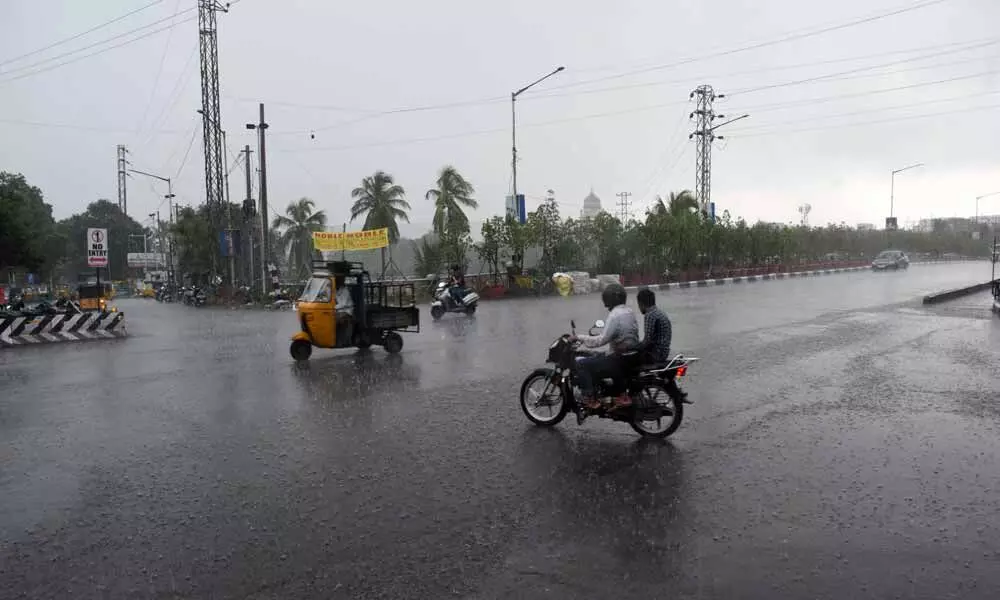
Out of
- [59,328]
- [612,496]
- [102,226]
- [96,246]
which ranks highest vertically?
[102,226]

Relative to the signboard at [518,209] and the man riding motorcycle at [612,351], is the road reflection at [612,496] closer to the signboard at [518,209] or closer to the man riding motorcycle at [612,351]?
the man riding motorcycle at [612,351]

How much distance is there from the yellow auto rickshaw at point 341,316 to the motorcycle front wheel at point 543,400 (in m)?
6.34

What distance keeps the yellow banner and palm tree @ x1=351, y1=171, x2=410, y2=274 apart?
14.8 m

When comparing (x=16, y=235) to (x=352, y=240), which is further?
(x=352, y=240)

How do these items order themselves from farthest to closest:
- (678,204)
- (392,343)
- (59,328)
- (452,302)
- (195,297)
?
1. (678,204)
2. (195,297)
3. (452,302)
4. (59,328)
5. (392,343)

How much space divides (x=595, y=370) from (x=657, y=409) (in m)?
0.69

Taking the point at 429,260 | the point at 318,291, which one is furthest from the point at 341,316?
the point at 429,260

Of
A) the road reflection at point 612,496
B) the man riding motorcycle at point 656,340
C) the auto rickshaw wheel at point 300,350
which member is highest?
the man riding motorcycle at point 656,340

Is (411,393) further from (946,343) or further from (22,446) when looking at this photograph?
(946,343)

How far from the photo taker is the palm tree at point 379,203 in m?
46.4

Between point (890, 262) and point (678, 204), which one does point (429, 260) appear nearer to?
point (678, 204)

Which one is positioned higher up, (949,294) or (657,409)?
(949,294)

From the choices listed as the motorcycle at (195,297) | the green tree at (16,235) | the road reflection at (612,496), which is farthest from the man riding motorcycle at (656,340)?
the motorcycle at (195,297)

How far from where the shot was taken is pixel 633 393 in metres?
6.85
